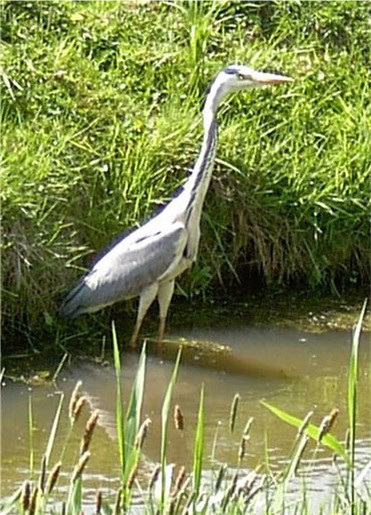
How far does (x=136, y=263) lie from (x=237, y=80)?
101cm

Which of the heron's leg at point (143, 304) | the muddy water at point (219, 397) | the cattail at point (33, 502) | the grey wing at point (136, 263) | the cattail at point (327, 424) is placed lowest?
the muddy water at point (219, 397)

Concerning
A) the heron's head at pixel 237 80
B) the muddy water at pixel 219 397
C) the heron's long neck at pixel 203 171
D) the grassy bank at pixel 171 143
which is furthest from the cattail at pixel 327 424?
the heron's head at pixel 237 80

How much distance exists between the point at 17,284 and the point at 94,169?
2.66 ft

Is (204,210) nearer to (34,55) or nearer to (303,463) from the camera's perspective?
(34,55)

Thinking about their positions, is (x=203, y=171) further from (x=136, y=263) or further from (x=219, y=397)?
(x=219, y=397)

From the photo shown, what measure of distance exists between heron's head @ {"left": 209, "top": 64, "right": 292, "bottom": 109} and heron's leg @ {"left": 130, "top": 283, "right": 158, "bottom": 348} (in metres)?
0.91

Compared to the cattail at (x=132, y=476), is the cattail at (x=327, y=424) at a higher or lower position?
higher

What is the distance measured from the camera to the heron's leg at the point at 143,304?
550 cm

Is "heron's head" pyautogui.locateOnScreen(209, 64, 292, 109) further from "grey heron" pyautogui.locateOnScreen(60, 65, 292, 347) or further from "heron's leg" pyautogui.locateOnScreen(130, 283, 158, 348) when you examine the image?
"heron's leg" pyautogui.locateOnScreen(130, 283, 158, 348)

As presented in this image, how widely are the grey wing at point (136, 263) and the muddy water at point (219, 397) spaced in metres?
0.28

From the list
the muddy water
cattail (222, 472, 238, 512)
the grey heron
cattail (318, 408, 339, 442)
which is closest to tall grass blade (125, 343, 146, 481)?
cattail (222, 472, 238, 512)

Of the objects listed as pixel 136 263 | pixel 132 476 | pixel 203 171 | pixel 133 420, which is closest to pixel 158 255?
pixel 136 263

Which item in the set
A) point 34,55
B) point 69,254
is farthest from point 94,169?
point 34,55

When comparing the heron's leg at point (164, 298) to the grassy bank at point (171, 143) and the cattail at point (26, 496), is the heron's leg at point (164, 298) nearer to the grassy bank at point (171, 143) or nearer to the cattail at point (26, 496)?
the grassy bank at point (171, 143)
